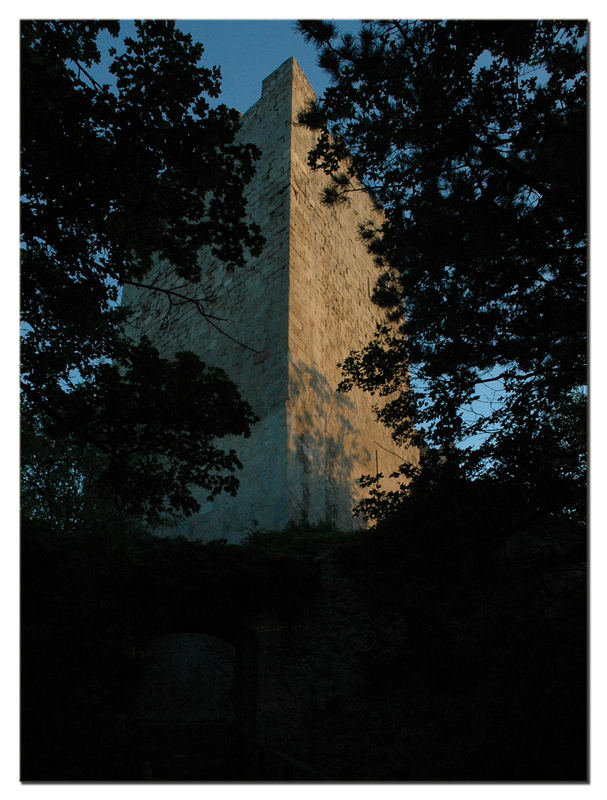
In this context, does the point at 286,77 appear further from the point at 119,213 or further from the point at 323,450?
the point at 119,213

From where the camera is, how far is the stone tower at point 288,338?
983 cm

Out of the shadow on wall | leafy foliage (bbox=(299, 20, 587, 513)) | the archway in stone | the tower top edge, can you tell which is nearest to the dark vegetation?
leafy foliage (bbox=(299, 20, 587, 513))

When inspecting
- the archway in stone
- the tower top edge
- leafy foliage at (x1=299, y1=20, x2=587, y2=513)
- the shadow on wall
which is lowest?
the archway in stone

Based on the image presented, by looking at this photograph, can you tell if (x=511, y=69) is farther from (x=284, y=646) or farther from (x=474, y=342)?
(x=284, y=646)

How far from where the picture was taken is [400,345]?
6168mm

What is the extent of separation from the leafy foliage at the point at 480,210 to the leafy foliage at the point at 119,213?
4.35ft

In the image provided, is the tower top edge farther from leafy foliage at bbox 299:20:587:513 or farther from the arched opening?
the arched opening

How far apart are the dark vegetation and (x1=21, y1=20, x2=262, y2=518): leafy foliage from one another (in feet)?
0.07

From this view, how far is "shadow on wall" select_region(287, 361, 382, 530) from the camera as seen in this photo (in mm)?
9778

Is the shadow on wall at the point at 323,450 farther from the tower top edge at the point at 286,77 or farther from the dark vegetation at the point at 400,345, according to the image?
the tower top edge at the point at 286,77

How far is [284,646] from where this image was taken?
25.5 feet

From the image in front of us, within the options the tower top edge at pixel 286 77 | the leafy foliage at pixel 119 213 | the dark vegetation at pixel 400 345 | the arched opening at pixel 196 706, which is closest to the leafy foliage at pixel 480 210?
the dark vegetation at pixel 400 345

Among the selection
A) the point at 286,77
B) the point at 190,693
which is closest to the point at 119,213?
the point at 190,693

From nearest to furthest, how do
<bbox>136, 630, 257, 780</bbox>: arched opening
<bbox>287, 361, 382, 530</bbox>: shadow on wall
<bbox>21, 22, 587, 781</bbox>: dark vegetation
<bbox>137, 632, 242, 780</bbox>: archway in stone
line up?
<bbox>21, 22, 587, 781</bbox>: dark vegetation < <bbox>136, 630, 257, 780</bbox>: arched opening < <bbox>137, 632, 242, 780</bbox>: archway in stone < <bbox>287, 361, 382, 530</bbox>: shadow on wall
